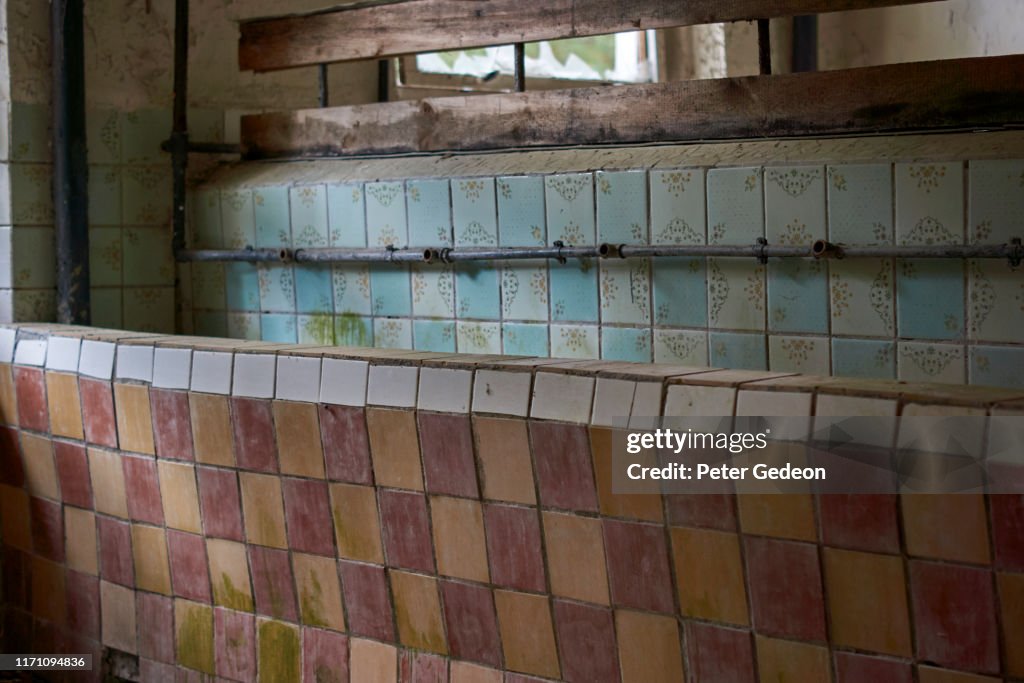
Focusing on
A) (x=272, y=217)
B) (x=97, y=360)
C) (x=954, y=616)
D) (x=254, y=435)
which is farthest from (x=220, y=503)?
(x=954, y=616)

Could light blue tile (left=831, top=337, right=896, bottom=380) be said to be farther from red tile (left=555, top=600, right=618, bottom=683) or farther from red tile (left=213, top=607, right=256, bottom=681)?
red tile (left=213, top=607, right=256, bottom=681)

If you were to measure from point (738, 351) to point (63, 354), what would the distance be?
1534 mm

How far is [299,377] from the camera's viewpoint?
221 centimetres

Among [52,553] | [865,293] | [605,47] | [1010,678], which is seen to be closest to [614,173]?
[865,293]

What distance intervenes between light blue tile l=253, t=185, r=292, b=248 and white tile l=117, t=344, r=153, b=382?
71 cm

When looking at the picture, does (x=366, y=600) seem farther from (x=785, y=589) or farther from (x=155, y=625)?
(x=785, y=589)

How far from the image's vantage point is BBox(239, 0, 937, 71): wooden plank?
259 cm

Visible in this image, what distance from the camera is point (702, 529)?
5.57 feet

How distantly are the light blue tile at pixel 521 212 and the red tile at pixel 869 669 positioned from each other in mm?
1329

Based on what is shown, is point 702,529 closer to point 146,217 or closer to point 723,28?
point 146,217

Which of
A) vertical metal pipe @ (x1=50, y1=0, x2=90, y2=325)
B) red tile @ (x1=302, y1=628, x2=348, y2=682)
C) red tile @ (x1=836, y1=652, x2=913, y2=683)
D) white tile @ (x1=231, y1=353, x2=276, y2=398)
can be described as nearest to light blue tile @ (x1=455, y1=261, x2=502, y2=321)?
white tile @ (x1=231, y1=353, x2=276, y2=398)

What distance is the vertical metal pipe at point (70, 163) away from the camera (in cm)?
319

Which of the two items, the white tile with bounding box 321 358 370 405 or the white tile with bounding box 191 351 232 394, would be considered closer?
the white tile with bounding box 321 358 370 405

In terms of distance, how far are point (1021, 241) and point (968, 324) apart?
179 millimetres
